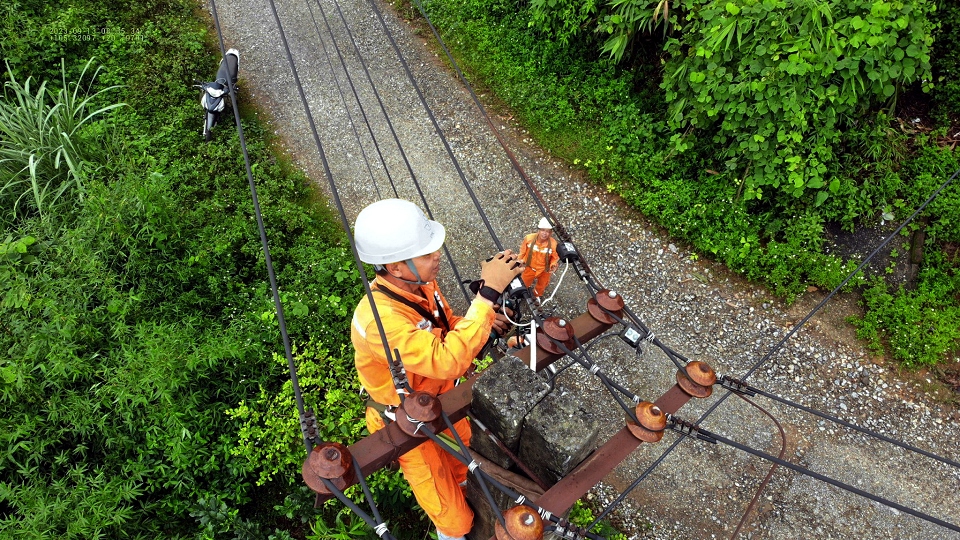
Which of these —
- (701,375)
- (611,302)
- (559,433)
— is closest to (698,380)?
(701,375)

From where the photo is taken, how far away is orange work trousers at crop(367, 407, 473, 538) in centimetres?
302

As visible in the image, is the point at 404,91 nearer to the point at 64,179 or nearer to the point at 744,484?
the point at 64,179

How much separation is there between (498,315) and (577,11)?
17.0 ft

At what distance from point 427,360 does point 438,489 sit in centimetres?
84

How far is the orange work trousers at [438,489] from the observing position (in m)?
3.02

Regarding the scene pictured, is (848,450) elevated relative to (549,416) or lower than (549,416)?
lower

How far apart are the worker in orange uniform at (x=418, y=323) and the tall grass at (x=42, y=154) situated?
4.87 meters

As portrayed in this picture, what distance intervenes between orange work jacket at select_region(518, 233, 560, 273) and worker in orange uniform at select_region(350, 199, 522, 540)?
49.3 inches

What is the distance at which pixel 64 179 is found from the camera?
635 centimetres

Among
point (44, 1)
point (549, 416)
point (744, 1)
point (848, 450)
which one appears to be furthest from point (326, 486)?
point (44, 1)

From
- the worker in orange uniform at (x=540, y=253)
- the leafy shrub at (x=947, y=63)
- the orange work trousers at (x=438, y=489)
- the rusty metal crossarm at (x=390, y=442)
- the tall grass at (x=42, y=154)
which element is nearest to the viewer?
the rusty metal crossarm at (x=390, y=442)

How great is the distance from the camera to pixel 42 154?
246 inches

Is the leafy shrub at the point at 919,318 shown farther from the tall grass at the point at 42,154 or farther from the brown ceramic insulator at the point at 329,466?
the tall grass at the point at 42,154

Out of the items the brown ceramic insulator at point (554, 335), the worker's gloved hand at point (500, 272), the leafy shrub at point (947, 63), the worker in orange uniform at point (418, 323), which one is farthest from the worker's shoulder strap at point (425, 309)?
the leafy shrub at point (947, 63)
